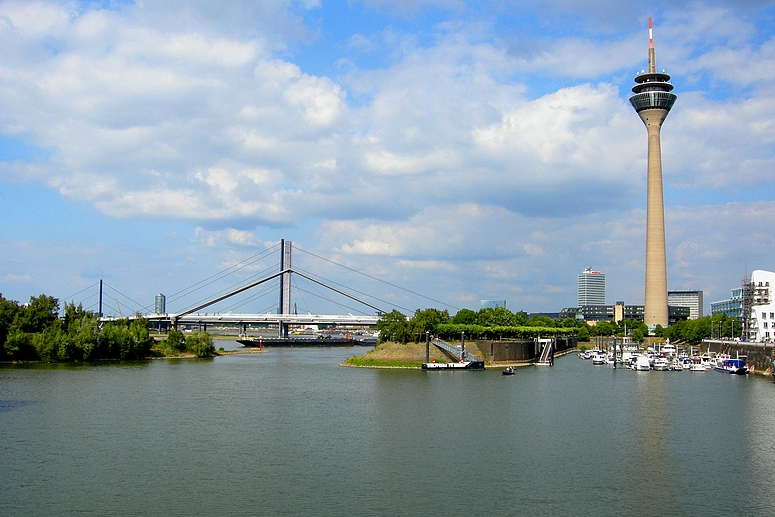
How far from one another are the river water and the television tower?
57394mm

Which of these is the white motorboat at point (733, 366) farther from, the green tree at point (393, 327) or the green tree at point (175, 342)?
the green tree at point (175, 342)

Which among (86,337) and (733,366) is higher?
(86,337)

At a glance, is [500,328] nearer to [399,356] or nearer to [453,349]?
[453,349]

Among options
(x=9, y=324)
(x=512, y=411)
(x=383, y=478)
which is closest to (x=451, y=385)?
(x=512, y=411)

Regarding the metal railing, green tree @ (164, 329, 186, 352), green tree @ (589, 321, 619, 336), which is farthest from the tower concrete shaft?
green tree @ (164, 329, 186, 352)

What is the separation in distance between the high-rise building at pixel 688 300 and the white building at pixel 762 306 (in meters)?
113

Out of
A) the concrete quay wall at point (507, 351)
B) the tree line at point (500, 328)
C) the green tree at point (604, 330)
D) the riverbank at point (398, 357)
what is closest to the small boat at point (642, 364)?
the concrete quay wall at point (507, 351)

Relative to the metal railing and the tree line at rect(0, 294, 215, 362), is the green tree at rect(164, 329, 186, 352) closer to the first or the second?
the tree line at rect(0, 294, 215, 362)

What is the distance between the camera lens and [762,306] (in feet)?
227

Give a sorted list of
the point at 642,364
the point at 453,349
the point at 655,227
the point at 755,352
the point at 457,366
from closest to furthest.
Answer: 1. the point at 457,366
2. the point at 755,352
3. the point at 453,349
4. the point at 642,364
5. the point at 655,227

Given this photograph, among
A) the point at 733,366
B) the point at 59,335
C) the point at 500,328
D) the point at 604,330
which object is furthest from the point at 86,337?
the point at 604,330

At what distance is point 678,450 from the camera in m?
23.9

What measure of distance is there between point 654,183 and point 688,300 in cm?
10516

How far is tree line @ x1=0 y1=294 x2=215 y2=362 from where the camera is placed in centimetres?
5428
